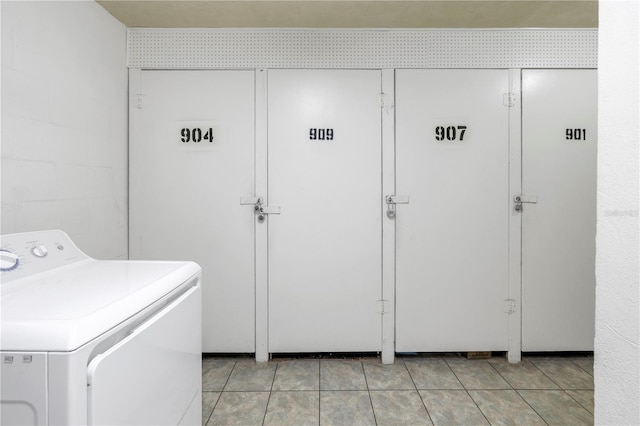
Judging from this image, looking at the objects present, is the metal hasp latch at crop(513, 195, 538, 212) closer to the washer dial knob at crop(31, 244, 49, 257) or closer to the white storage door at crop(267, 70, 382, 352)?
the white storage door at crop(267, 70, 382, 352)

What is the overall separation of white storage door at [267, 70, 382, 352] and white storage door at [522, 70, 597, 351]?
108cm

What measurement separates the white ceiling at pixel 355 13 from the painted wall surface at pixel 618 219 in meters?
1.51

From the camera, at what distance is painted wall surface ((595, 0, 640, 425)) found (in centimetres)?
71

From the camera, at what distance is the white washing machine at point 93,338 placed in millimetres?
709

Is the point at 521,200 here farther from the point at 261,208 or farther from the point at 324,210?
the point at 261,208

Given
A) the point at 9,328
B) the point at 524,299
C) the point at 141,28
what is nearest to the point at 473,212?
the point at 524,299

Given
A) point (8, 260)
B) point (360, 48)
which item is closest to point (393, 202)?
point (360, 48)

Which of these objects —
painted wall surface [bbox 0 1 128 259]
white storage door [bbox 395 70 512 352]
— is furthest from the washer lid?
white storage door [bbox 395 70 512 352]

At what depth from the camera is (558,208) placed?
2.38 meters

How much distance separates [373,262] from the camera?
2377 millimetres

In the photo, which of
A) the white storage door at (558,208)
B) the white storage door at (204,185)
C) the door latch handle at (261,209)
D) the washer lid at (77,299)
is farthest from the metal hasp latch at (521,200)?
the washer lid at (77,299)

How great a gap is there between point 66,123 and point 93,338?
1.51m

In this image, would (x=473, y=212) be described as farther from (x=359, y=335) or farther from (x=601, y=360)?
(x=601, y=360)

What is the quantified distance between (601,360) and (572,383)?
1.73 metres
